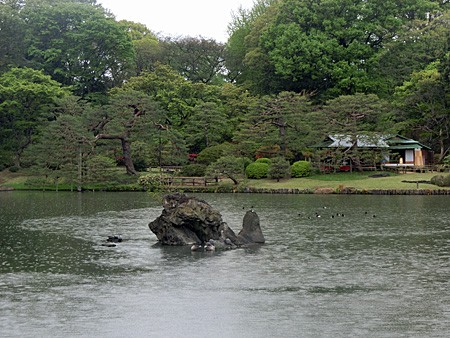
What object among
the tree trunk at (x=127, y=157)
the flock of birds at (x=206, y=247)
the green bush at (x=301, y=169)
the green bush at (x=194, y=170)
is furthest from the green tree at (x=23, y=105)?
the flock of birds at (x=206, y=247)

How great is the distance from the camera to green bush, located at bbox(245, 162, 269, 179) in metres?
61.7

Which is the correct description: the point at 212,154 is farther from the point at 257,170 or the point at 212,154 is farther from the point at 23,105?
the point at 23,105

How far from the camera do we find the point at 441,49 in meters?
65.2

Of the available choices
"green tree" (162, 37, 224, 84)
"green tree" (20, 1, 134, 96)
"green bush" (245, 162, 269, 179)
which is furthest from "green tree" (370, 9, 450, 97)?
"green tree" (20, 1, 134, 96)

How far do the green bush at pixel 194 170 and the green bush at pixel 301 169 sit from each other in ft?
28.4

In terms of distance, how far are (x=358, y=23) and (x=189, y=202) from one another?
53.3 meters

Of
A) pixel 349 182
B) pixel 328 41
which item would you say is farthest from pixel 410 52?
pixel 349 182

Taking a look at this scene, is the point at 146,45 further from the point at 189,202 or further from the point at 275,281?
the point at 275,281

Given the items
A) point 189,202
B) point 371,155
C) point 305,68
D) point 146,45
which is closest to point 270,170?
point 371,155

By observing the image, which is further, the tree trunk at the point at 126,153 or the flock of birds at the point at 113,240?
the tree trunk at the point at 126,153

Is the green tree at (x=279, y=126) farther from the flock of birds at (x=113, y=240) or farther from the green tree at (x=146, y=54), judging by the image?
the flock of birds at (x=113, y=240)

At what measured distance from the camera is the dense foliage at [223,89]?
63406mm

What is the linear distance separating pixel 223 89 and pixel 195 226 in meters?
Answer: 51.0

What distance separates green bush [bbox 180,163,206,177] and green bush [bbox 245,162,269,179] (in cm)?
455
